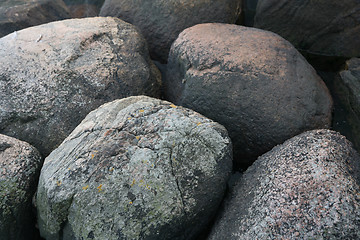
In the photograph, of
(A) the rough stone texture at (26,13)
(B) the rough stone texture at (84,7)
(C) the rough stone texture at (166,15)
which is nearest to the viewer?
(C) the rough stone texture at (166,15)

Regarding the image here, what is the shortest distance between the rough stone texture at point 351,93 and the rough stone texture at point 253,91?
0.54 feet

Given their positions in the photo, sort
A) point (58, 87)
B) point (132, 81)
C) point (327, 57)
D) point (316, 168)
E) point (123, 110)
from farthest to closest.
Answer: point (327, 57) < point (132, 81) < point (58, 87) < point (123, 110) < point (316, 168)

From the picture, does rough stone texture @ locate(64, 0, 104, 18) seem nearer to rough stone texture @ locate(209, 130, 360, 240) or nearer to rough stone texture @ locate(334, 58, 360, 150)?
rough stone texture @ locate(334, 58, 360, 150)

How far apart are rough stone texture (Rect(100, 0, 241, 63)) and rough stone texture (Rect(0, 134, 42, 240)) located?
1.41m

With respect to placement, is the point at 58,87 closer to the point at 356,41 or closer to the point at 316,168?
the point at 316,168

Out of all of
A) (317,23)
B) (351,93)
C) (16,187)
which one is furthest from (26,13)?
(351,93)

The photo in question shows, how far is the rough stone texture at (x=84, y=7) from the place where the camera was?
374 centimetres

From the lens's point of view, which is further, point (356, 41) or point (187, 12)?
point (187, 12)

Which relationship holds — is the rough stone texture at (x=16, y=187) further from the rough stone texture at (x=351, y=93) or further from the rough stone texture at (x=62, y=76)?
the rough stone texture at (x=351, y=93)

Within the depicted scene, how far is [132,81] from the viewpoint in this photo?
94.1 inches

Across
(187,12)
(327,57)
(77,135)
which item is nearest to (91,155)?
(77,135)

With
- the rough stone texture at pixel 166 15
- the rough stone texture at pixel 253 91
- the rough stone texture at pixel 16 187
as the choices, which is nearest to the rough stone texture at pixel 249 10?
the rough stone texture at pixel 166 15

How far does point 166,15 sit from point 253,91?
117 centimetres

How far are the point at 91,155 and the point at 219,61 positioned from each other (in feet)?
3.28
